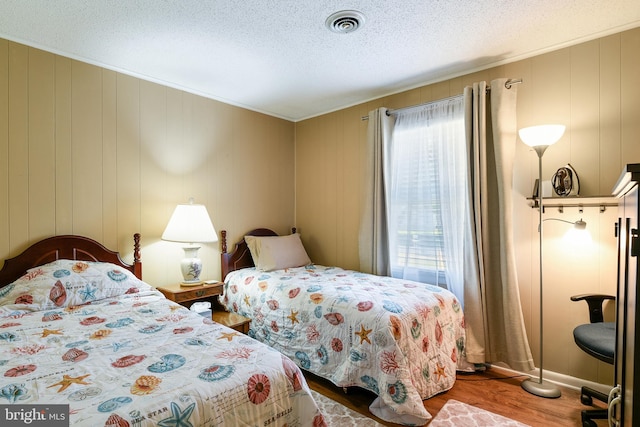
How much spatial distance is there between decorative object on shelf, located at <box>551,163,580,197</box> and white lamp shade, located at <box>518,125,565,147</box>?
0.29 meters

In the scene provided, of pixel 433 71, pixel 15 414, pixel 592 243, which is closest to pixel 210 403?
pixel 15 414

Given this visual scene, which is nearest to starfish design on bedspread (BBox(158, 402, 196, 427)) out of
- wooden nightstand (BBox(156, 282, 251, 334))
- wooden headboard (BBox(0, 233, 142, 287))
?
wooden nightstand (BBox(156, 282, 251, 334))

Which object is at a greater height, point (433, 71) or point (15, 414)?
point (433, 71)

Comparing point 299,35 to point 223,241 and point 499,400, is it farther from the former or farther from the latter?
point 499,400

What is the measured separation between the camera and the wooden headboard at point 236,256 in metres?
3.46

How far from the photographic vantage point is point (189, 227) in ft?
9.25

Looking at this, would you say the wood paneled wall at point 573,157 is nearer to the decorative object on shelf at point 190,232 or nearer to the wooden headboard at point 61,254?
the decorative object on shelf at point 190,232

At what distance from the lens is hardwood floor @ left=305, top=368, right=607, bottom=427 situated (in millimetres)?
2066

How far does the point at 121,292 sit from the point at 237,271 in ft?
3.90

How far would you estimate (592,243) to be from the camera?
2.34 m

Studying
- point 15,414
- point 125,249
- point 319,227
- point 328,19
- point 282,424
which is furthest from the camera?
point 319,227

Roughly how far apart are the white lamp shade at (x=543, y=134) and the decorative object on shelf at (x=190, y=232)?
8.23 ft

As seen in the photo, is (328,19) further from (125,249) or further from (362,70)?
(125,249)

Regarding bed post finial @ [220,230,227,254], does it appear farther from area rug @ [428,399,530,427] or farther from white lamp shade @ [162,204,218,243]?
area rug @ [428,399,530,427]
